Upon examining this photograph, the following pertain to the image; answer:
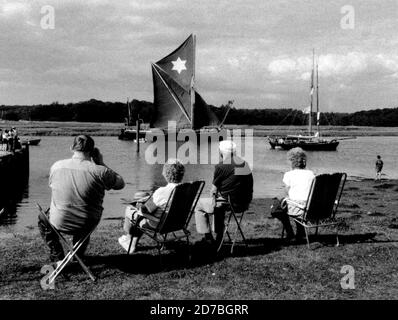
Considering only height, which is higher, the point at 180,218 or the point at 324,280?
the point at 180,218

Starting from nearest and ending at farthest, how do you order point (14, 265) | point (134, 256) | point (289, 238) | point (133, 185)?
1. point (14, 265)
2. point (134, 256)
3. point (289, 238)
4. point (133, 185)

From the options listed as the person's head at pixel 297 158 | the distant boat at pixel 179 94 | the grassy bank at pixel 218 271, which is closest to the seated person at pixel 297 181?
the person's head at pixel 297 158

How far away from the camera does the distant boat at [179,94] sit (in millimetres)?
60062

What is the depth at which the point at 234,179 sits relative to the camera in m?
6.50

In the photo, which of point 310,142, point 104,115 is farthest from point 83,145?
point 104,115

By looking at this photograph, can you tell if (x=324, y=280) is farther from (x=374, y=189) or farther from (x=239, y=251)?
(x=374, y=189)

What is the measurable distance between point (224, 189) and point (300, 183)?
986 mm

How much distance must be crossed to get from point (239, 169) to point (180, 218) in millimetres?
1014

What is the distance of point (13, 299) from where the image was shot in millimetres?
4629

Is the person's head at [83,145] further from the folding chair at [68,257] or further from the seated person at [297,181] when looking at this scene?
the seated person at [297,181]

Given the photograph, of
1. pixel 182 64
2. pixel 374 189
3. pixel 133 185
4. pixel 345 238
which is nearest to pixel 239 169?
pixel 345 238

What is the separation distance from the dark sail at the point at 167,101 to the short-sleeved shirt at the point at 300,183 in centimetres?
5354

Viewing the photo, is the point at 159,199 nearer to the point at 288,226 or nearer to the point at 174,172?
the point at 174,172

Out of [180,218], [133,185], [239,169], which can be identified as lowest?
[133,185]
